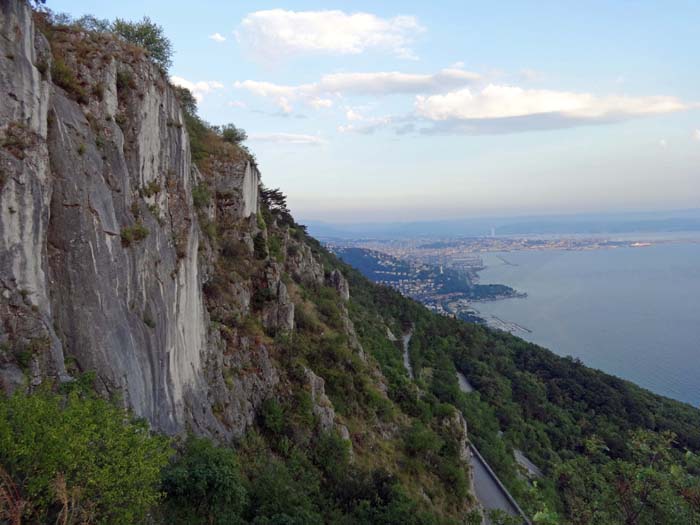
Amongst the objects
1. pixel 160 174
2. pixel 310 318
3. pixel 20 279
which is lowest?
pixel 310 318

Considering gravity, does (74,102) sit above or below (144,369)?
above

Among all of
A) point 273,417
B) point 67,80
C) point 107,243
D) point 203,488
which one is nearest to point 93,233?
point 107,243

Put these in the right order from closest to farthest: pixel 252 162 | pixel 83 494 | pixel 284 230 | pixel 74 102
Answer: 1. pixel 83 494
2. pixel 74 102
3. pixel 252 162
4. pixel 284 230

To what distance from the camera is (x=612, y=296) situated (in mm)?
118062

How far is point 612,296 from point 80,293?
437 feet

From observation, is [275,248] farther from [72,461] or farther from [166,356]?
[72,461]

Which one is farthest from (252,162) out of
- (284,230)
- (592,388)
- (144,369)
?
(592,388)

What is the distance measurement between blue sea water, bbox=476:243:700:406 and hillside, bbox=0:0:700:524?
53100mm

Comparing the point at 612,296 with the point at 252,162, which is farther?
the point at 612,296

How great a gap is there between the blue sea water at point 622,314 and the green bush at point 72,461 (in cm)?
6937

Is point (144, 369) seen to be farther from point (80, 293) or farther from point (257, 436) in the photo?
point (257, 436)

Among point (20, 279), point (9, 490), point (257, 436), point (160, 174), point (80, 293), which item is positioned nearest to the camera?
point (9, 490)

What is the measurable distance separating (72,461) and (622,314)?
11223cm

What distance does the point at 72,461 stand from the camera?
20.7 ft
